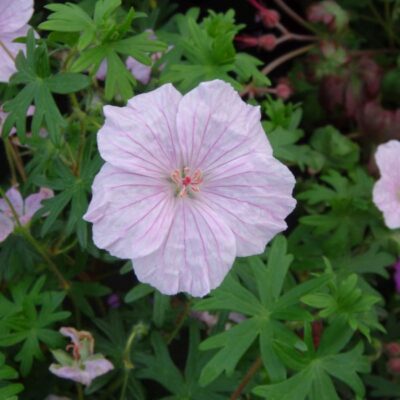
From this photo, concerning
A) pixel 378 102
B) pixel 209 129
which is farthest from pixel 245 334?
pixel 378 102

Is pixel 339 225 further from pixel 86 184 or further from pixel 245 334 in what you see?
pixel 86 184

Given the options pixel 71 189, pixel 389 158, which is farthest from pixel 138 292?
pixel 389 158

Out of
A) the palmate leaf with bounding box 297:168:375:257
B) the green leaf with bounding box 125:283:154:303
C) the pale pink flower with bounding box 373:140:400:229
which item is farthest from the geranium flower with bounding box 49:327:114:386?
the pale pink flower with bounding box 373:140:400:229

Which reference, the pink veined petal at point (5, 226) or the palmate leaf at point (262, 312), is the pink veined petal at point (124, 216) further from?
the pink veined petal at point (5, 226)

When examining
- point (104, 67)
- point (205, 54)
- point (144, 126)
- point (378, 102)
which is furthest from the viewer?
point (378, 102)

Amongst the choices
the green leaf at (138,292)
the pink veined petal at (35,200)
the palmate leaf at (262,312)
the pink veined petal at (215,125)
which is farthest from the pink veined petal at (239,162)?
the pink veined petal at (35,200)

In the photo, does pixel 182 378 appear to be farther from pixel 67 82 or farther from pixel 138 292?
pixel 67 82
